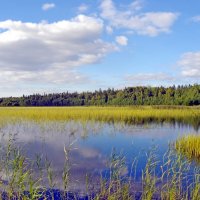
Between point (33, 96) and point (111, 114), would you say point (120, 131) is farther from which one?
point (33, 96)

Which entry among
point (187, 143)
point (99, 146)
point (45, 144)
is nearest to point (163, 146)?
point (187, 143)

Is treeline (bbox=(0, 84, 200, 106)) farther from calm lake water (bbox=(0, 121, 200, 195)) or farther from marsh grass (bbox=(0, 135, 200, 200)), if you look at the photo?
marsh grass (bbox=(0, 135, 200, 200))

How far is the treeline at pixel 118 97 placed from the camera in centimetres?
7588

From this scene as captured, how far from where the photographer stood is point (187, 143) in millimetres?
13688

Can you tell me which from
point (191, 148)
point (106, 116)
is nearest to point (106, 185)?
point (191, 148)

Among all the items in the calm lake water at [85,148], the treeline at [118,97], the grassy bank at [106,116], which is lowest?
the calm lake water at [85,148]

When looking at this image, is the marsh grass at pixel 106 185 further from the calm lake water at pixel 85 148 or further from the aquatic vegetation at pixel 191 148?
the aquatic vegetation at pixel 191 148

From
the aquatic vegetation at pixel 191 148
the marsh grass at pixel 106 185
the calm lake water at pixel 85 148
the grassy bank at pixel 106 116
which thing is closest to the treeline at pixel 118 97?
the grassy bank at pixel 106 116

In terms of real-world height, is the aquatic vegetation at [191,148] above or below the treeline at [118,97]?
below

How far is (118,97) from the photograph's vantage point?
9275 centimetres

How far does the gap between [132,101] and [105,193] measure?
252 ft

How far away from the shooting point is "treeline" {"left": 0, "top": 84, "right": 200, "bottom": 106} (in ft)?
249

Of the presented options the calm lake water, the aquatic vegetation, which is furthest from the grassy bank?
the aquatic vegetation

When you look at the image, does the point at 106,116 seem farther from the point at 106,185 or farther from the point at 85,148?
the point at 106,185
